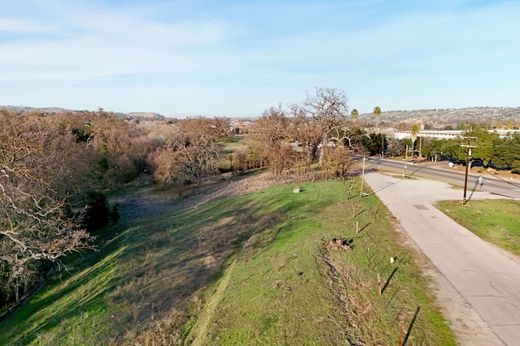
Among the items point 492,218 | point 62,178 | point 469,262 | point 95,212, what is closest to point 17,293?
point 62,178

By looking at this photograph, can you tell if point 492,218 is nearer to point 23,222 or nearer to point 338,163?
point 338,163

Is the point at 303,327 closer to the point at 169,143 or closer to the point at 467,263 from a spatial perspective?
the point at 467,263

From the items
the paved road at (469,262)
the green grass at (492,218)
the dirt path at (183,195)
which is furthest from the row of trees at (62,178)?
the green grass at (492,218)

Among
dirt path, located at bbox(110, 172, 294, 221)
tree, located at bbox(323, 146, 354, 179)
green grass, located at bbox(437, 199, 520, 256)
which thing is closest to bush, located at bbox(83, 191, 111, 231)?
dirt path, located at bbox(110, 172, 294, 221)

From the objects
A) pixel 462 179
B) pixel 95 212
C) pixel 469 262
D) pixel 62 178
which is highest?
pixel 62 178

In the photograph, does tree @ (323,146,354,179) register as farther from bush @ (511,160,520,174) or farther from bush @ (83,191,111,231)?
bush @ (83,191,111,231)

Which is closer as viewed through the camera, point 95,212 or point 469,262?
point 469,262

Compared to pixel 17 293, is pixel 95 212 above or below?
above
